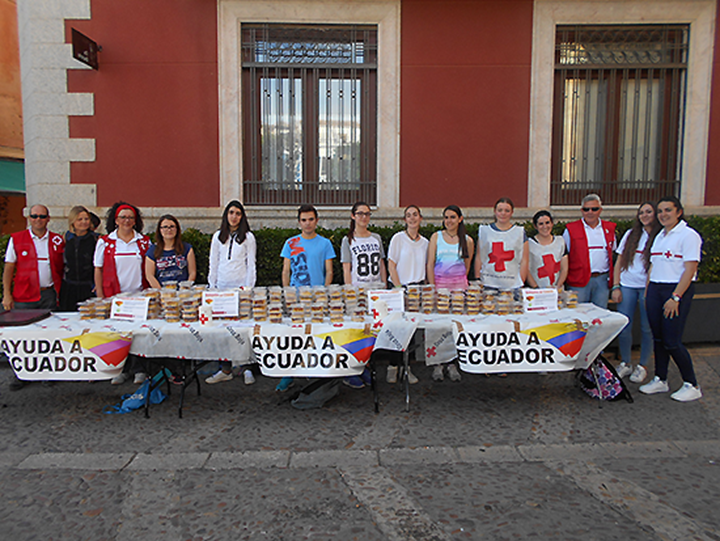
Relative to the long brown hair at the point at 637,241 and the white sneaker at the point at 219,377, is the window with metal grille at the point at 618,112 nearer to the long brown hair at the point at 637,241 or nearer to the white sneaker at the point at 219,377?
the long brown hair at the point at 637,241

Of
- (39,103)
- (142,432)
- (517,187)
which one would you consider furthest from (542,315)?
(39,103)

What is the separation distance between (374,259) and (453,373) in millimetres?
1503

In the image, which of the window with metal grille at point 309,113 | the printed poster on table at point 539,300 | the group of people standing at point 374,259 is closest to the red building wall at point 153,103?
the window with metal grille at point 309,113

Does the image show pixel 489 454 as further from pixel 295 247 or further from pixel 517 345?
pixel 295 247

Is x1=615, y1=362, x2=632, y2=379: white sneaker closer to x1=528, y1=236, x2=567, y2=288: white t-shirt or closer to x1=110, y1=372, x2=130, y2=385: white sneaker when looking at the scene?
x1=528, y1=236, x2=567, y2=288: white t-shirt

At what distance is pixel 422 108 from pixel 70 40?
5.55m

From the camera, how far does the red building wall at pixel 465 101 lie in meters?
7.69

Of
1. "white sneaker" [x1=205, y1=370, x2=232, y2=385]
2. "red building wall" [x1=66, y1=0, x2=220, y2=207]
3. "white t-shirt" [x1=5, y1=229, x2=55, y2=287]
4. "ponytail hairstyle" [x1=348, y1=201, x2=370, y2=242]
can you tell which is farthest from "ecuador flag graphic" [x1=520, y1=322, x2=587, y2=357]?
"red building wall" [x1=66, y1=0, x2=220, y2=207]

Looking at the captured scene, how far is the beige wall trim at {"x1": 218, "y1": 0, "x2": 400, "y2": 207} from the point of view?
298 inches

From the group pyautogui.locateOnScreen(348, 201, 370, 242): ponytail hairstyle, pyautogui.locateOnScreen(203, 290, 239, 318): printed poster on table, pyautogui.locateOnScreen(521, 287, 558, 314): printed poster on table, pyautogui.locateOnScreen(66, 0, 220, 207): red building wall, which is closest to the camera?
pyautogui.locateOnScreen(203, 290, 239, 318): printed poster on table

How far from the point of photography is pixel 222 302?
4254 millimetres

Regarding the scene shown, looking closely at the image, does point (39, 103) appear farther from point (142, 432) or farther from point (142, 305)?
point (142, 432)

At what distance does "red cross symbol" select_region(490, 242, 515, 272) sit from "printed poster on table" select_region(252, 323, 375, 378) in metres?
1.76

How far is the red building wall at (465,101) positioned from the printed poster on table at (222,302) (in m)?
4.37
